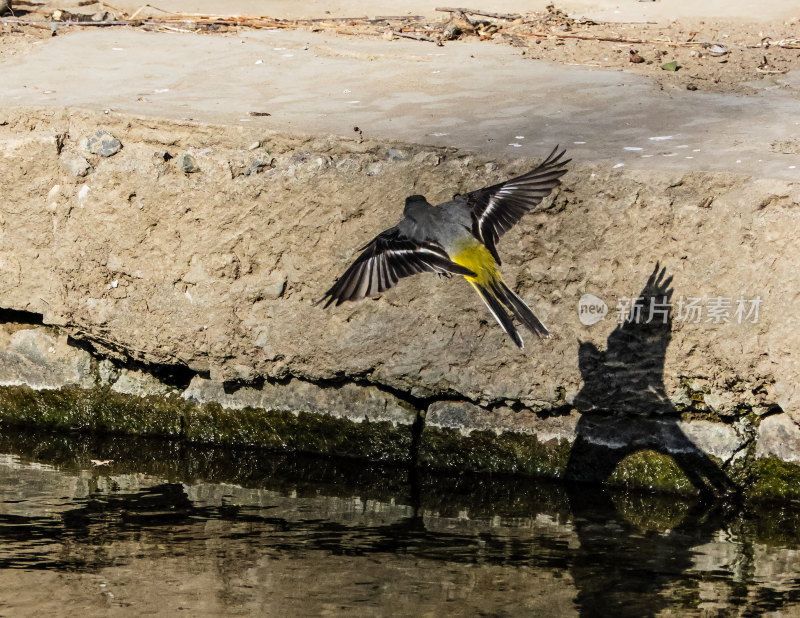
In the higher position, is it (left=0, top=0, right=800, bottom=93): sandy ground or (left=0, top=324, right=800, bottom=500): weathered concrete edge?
(left=0, top=0, right=800, bottom=93): sandy ground

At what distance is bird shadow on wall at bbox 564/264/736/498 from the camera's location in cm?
488

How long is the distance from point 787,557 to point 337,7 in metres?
5.77

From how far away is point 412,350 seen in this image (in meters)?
5.10

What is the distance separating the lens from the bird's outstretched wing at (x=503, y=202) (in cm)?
445

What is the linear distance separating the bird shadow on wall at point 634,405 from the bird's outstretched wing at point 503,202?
770 mm

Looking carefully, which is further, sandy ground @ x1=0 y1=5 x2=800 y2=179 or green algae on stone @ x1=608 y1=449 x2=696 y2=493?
sandy ground @ x1=0 y1=5 x2=800 y2=179

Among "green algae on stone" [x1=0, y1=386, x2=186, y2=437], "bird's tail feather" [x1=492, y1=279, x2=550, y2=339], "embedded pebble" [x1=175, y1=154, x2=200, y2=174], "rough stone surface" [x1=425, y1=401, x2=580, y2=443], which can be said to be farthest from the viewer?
"green algae on stone" [x1=0, y1=386, x2=186, y2=437]

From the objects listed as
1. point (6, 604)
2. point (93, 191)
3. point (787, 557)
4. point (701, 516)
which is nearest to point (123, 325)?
point (93, 191)

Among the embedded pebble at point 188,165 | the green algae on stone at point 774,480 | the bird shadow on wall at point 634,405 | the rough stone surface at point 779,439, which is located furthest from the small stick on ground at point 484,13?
the green algae on stone at point 774,480

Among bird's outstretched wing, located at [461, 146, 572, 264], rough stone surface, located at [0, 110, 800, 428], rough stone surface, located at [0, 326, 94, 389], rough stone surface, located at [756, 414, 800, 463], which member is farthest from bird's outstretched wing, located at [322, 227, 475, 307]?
rough stone surface, located at [0, 326, 94, 389]

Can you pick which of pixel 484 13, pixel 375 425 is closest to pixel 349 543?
pixel 375 425

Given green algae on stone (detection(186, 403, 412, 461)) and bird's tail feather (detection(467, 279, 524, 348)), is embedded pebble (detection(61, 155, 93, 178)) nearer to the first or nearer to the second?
green algae on stone (detection(186, 403, 412, 461))

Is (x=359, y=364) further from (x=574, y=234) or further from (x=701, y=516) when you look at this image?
(x=701, y=516)

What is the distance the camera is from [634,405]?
496cm
